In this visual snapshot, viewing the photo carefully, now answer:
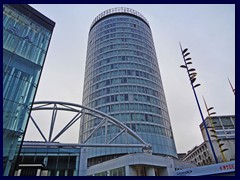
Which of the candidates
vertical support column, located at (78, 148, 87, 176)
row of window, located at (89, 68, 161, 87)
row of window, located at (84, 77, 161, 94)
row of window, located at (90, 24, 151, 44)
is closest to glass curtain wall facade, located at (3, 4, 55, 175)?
vertical support column, located at (78, 148, 87, 176)

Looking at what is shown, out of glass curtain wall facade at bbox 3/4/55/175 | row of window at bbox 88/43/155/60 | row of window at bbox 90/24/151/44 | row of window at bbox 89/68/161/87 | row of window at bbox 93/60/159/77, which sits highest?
row of window at bbox 90/24/151/44

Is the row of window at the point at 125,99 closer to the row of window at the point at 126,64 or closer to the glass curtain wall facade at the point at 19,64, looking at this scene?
the row of window at the point at 126,64

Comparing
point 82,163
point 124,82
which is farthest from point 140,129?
point 82,163

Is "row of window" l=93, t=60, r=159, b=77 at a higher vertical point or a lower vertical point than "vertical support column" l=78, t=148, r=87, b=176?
higher

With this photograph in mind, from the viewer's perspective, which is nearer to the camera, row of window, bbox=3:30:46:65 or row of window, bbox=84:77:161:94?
row of window, bbox=3:30:46:65

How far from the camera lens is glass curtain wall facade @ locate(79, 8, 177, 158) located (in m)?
51.8

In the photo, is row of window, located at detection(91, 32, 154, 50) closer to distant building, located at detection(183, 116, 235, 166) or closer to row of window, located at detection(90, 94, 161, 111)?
row of window, located at detection(90, 94, 161, 111)

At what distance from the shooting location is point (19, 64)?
2162cm

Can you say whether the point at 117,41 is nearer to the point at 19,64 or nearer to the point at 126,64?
the point at 126,64

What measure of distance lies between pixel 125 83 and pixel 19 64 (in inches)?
1603

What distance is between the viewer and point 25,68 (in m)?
22.1

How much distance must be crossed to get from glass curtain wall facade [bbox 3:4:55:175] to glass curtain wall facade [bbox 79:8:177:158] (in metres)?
27.0

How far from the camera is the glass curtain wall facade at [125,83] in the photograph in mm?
51812
